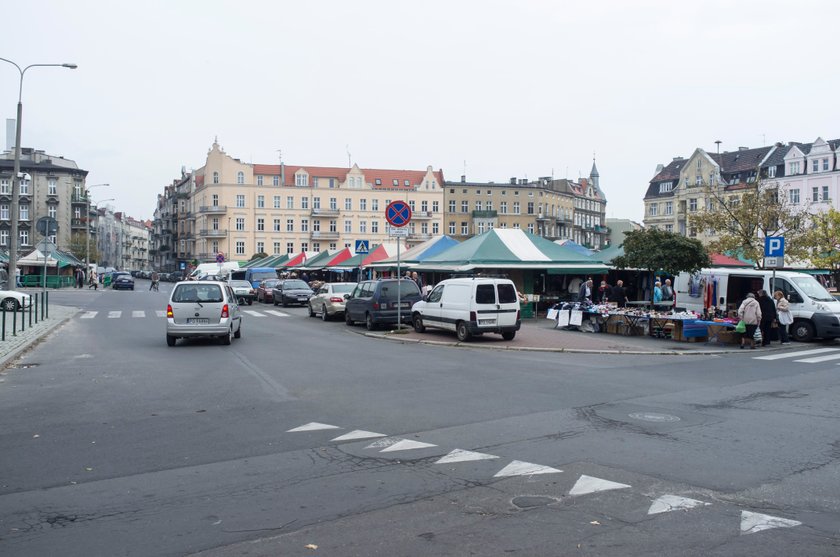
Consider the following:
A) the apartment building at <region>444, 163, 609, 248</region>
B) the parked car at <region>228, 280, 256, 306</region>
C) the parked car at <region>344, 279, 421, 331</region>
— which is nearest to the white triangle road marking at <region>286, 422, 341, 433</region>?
the parked car at <region>344, 279, 421, 331</region>

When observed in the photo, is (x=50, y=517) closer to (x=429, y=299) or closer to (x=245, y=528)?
(x=245, y=528)

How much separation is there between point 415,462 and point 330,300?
71.7 feet

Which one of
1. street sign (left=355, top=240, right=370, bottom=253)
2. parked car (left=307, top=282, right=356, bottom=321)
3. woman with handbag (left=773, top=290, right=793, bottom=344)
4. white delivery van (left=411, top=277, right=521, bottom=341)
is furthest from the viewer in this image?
street sign (left=355, top=240, right=370, bottom=253)

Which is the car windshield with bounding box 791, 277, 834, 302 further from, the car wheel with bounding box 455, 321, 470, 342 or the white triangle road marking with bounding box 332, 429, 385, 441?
the white triangle road marking with bounding box 332, 429, 385, 441

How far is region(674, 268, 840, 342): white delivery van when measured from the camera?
2075 cm

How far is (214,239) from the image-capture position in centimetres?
9706

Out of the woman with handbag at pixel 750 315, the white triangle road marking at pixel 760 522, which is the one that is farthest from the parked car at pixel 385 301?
the white triangle road marking at pixel 760 522

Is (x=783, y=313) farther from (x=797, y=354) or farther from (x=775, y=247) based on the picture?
(x=797, y=354)

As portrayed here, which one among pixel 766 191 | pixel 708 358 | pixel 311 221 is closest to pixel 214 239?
pixel 311 221

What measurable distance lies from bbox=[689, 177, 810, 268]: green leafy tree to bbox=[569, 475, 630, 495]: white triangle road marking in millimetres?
31016

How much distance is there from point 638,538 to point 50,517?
14.7 feet

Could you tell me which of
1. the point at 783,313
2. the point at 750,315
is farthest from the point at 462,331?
the point at 783,313

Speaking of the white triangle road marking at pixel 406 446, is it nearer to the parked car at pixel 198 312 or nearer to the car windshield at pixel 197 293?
the parked car at pixel 198 312

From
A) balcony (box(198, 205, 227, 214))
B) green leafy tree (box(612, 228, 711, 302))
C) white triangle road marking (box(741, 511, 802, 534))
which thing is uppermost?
balcony (box(198, 205, 227, 214))
